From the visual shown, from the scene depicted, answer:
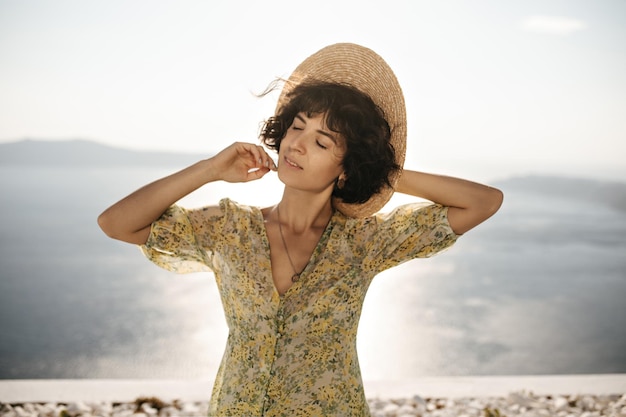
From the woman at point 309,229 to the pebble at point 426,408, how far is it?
202 cm

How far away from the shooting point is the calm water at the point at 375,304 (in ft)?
20.7

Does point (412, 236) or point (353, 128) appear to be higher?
point (353, 128)

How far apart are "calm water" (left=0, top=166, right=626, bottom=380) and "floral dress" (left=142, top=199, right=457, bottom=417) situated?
12.1 ft

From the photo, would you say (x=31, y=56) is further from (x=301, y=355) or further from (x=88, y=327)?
(x=301, y=355)

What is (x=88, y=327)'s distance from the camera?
692 cm

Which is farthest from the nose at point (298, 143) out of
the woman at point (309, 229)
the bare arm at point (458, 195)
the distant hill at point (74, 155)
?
the distant hill at point (74, 155)

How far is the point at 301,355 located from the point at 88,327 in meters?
5.68

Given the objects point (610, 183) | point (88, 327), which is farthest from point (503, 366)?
point (610, 183)

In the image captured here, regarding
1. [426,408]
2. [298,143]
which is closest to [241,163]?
[298,143]

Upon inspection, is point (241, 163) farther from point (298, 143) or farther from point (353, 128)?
point (353, 128)

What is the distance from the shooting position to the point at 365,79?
6.15 ft

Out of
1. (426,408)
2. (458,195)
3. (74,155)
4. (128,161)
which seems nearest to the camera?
(458,195)

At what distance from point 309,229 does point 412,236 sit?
11.2 inches

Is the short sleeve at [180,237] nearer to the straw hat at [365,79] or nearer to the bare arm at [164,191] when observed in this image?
the bare arm at [164,191]
